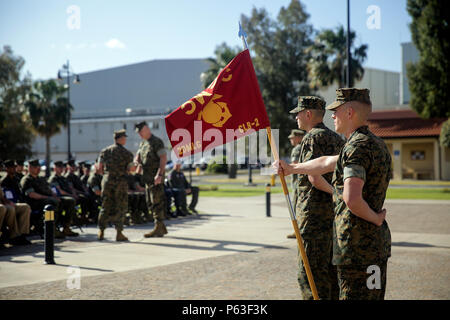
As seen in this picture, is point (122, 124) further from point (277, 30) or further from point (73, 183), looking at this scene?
point (73, 183)

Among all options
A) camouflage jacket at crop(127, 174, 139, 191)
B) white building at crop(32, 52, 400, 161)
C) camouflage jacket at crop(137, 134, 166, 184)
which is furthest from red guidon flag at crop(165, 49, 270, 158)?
white building at crop(32, 52, 400, 161)

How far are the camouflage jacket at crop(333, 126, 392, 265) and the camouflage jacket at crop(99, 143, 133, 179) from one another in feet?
25.7

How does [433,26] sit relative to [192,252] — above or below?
above

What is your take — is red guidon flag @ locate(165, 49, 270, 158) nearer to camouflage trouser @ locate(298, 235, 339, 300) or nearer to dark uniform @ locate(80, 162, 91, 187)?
camouflage trouser @ locate(298, 235, 339, 300)

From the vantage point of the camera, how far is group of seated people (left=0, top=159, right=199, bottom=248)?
10.3 m

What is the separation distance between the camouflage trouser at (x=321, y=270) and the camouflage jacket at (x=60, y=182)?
31.1 feet

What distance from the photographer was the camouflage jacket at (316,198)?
16.4ft

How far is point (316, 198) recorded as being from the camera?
511 centimetres

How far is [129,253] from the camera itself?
30.8 ft

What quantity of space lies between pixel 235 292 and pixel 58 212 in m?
6.87

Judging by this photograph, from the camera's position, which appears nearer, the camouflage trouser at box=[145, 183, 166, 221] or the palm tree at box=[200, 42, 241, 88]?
the camouflage trouser at box=[145, 183, 166, 221]

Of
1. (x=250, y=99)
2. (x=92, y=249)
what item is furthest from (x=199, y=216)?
(x=250, y=99)

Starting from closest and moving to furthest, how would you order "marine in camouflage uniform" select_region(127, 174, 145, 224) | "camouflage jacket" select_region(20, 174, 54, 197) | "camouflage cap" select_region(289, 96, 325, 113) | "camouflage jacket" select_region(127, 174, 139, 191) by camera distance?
"camouflage cap" select_region(289, 96, 325, 113)
"camouflage jacket" select_region(20, 174, 54, 197)
"marine in camouflage uniform" select_region(127, 174, 145, 224)
"camouflage jacket" select_region(127, 174, 139, 191)
